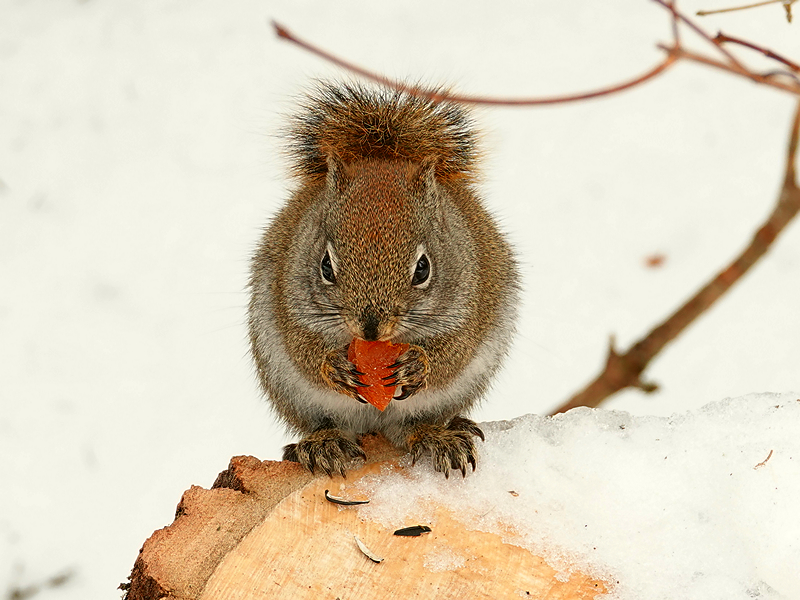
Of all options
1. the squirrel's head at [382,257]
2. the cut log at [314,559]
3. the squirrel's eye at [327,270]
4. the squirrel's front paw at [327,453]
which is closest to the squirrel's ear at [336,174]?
the squirrel's head at [382,257]

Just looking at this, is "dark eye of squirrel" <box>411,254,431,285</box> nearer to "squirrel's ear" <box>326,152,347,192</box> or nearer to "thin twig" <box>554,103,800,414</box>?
"squirrel's ear" <box>326,152,347,192</box>

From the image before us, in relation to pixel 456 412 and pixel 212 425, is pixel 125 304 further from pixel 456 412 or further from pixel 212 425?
pixel 456 412

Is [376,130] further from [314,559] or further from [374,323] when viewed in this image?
[314,559]

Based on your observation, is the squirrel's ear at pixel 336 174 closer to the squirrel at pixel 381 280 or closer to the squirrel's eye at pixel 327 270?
the squirrel at pixel 381 280

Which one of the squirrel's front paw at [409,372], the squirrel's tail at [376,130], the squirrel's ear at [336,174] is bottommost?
the squirrel's front paw at [409,372]

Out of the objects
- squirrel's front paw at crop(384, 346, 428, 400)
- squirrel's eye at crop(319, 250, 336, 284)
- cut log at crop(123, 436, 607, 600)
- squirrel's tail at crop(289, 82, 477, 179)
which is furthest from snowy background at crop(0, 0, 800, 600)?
cut log at crop(123, 436, 607, 600)

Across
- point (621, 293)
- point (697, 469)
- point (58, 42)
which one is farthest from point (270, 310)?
point (58, 42)

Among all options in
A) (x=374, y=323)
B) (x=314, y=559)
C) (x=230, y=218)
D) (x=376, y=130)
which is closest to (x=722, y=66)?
(x=374, y=323)
